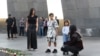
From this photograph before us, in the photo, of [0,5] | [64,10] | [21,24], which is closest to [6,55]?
[64,10]

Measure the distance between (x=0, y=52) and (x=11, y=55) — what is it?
160cm

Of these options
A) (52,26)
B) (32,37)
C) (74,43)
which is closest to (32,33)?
(32,37)

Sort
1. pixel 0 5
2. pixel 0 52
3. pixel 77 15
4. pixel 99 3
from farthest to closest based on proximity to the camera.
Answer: pixel 0 5, pixel 77 15, pixel 99 3, pixel 0 52

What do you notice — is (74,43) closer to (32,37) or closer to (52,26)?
(52,26)

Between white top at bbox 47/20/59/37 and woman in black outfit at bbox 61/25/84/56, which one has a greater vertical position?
white top at bbox 47/20/59/37

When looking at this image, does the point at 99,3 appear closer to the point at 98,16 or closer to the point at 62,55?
the point at 98,16

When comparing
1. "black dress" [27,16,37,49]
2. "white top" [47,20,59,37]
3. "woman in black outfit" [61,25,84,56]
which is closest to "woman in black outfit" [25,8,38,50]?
"black dress" [27,16,37,49]

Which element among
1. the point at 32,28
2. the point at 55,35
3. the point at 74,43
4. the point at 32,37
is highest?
the point at 32,28

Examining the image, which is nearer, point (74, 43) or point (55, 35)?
point (74, 43)

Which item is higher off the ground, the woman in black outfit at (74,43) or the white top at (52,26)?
the white top at (52,26)

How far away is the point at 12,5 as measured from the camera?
30.5 metres

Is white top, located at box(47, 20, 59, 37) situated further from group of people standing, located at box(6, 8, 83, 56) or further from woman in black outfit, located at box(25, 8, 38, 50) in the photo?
woman in black outfit, located at box(25, 8, 38, 50)

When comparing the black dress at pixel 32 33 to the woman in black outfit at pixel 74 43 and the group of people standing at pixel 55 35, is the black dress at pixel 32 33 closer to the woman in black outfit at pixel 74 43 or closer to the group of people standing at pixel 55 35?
the group of people standing at pixel 55 35

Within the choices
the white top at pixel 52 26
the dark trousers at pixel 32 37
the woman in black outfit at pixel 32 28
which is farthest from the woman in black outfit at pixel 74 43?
the dark trousers at pixel 32 37
